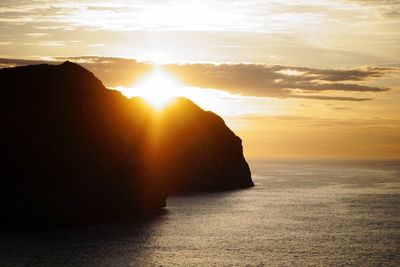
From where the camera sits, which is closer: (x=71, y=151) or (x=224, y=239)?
(x=224, y=239)

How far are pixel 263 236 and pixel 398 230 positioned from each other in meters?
26.2

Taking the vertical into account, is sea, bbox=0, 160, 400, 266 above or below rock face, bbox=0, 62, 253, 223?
below

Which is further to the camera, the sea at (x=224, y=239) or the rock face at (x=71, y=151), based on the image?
the rock face at (x=71, y=151)

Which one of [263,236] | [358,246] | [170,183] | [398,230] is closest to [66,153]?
[263,236]

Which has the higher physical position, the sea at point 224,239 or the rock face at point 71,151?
the rock face at point 71,151

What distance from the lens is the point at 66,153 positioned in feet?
344

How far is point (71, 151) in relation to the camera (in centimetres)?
10625

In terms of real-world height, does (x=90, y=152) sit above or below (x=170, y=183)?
above

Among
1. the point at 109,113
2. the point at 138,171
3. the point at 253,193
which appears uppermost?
the point at 109,113

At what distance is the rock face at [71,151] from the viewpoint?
326 feet

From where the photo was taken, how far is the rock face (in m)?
99.2

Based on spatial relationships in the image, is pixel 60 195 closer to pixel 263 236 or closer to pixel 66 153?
pixel 66 153

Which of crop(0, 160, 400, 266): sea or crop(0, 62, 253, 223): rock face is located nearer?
crop(0, 160, 400, 266): sea

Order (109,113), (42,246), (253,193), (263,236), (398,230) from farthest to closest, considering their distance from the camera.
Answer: (253,193), (109,113), (398,230), (263,236), (42,246)
